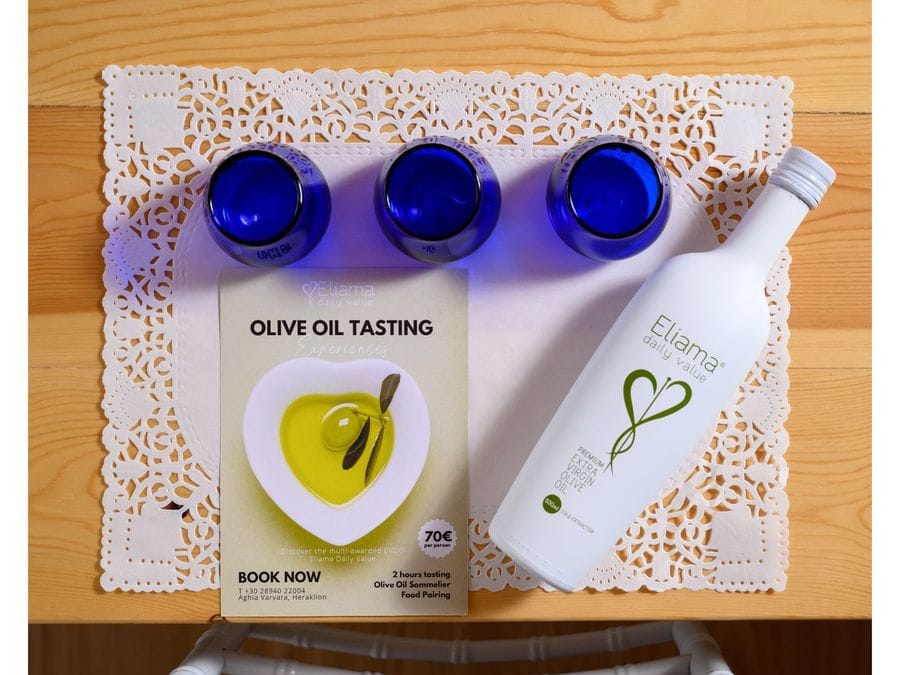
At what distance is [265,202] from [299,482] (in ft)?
0.79

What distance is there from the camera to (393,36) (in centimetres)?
61

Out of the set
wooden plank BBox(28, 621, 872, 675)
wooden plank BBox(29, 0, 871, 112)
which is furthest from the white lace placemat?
wooden plank BBox(28, 621, 872, 675)

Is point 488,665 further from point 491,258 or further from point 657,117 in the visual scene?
point 657,117

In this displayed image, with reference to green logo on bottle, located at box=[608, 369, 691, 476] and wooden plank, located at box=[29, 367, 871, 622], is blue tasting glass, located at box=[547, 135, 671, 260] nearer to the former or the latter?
green logo on bottle, located at box=[608, 369, 691, 476]

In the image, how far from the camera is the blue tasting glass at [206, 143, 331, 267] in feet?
1.80

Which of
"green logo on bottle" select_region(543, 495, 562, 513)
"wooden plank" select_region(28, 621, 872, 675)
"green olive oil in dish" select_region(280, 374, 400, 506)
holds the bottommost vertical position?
"wooden plank" select_region(28, 621, 872, 675)

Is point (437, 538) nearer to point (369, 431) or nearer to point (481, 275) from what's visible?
point (369, 431)

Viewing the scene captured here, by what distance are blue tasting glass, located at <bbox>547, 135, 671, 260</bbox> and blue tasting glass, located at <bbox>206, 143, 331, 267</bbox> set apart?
200 millimetres

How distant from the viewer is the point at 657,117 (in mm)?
618

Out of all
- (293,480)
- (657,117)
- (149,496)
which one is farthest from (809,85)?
(149,496)

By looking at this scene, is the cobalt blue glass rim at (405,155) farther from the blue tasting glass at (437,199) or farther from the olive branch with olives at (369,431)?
the olive branch with olives at (369,431)

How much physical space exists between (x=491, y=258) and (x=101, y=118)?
363 millimetres

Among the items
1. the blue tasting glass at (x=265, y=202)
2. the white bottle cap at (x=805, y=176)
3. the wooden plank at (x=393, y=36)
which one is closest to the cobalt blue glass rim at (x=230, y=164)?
the blue tasting glass at (x=265, y=202)

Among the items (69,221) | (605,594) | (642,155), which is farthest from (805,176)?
(69,221)
